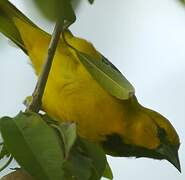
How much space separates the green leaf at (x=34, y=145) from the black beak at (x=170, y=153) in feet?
1.74

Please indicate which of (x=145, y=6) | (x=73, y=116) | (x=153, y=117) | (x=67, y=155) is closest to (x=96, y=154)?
(x=67, y=155)

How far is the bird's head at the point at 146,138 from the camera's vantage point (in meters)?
0.99

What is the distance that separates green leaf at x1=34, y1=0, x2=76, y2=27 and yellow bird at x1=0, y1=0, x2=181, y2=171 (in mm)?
373

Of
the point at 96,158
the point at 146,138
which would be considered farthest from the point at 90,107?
the point at 96,158

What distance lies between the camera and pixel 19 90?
133 cm

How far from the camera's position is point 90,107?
95 centimetres

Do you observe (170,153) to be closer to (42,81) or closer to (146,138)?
(146,138)

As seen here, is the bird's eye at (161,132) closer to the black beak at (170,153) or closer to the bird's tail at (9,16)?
the black beak at (170,153)

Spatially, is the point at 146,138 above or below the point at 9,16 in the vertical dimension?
below

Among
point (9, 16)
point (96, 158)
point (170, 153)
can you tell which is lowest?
point (170, 153)

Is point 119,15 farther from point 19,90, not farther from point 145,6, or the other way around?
point 19,90

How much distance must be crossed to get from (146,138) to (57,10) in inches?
22.9

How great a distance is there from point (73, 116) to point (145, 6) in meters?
0.46

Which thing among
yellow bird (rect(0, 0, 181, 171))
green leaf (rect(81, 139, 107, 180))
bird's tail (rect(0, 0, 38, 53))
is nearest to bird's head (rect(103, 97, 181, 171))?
yellow bird (rect(0, 0, 181, 171))
